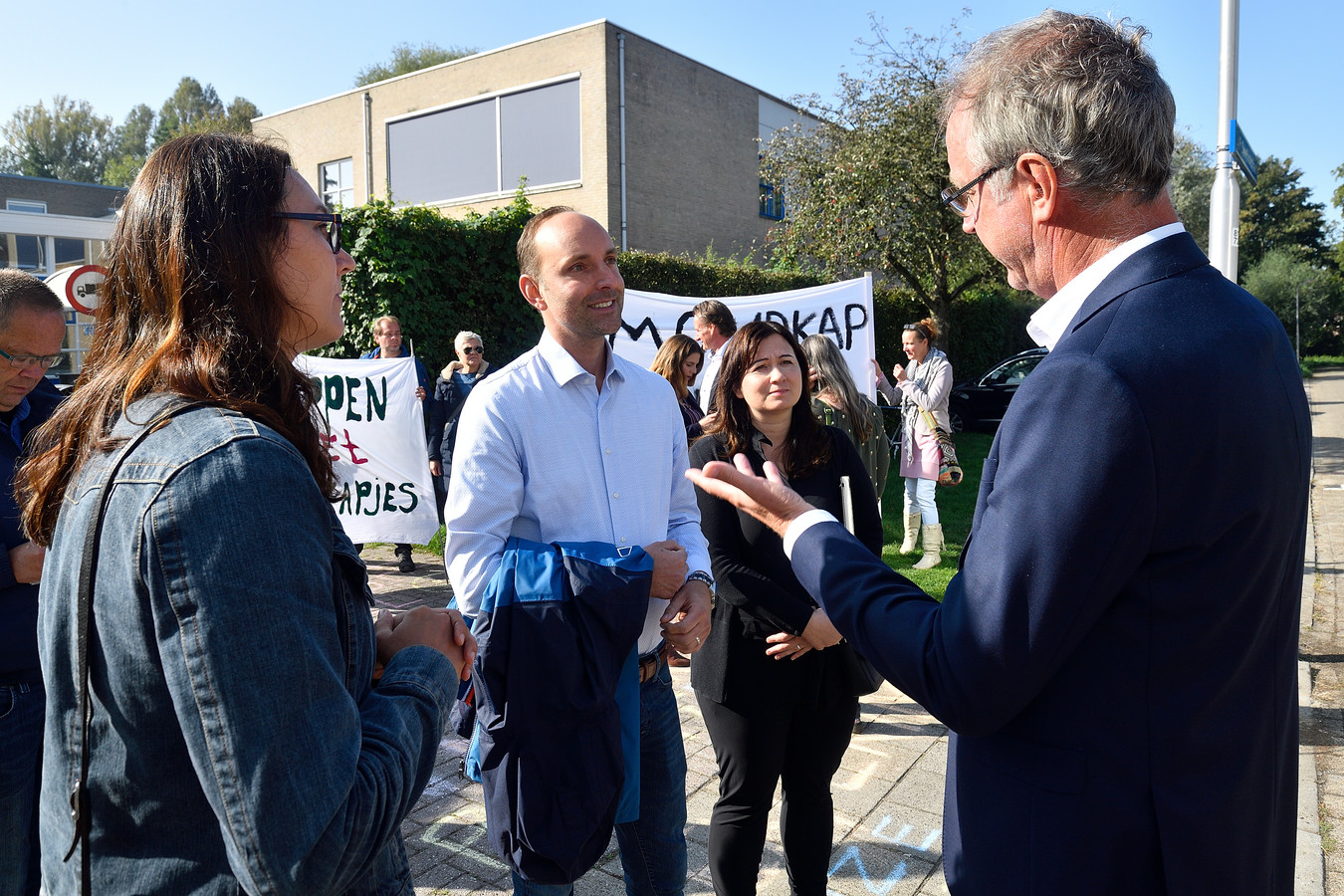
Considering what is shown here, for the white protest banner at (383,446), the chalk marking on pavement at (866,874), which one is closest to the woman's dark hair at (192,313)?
the chalk marking on pavement at (866,874)

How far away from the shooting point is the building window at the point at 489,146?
21.2 meters

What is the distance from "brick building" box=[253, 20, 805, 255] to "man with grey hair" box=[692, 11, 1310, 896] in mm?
19434

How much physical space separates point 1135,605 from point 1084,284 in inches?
21.0

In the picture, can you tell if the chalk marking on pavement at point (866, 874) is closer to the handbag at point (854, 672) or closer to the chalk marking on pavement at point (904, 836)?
the chalk marking on pavement at point (904, 836)

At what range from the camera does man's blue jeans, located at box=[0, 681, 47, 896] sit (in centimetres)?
220

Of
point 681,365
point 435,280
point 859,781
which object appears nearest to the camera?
point 859,781

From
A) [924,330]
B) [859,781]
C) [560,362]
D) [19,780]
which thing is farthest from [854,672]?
[924,330]

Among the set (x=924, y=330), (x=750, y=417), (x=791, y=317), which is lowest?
(x=750, y=417)

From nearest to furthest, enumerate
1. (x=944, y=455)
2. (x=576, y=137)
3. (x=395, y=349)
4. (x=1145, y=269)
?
1. (x=1145, y=269)
2. (x=944, y=455)
3. (x=395, y=349)
4. (x=576, y=137)

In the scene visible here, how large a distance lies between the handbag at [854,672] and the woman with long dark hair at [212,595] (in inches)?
67.6

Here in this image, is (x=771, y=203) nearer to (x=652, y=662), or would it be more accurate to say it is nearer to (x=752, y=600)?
(x=752, y=600)

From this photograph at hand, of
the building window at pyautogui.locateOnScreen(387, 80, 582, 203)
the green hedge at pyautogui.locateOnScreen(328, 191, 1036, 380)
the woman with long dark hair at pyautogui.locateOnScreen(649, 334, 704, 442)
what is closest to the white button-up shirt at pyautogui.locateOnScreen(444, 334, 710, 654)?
the woman with long dark hair at pyautogui.locateOnScreen(649, 334, 704, 442)

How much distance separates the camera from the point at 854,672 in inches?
111

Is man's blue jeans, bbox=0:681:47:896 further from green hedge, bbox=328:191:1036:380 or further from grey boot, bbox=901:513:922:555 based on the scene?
grey boot, bbox=901:513:922:555
